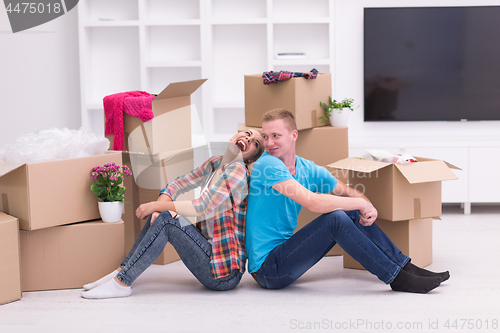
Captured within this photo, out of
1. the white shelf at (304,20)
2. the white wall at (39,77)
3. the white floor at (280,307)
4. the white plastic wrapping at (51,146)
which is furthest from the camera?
the white shelf at (304,20)

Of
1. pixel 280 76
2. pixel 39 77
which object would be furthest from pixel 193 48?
pixel 280 76

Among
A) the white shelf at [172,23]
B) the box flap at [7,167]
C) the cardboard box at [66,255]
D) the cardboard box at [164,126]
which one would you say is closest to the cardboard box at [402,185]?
the cardboard box at [164,126]

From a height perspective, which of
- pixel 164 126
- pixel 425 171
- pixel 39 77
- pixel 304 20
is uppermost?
pixel 304 20

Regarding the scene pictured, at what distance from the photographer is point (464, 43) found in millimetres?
3826

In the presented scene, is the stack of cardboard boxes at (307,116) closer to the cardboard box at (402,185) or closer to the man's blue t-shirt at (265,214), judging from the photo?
the cardboard box at (402,185)

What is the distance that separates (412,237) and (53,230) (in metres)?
1.60

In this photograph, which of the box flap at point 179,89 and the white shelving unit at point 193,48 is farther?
the white shelving unit at point 193,48

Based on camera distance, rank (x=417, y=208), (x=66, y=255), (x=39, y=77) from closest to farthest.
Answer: (x=66, y=255) < (x=417, y=208) < (x=39, y=77)

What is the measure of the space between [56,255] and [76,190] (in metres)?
0.29

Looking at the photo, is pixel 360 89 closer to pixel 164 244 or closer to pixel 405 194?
pixel 405 194

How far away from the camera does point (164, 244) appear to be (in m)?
2.06

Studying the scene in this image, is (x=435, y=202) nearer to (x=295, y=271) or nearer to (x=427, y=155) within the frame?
(x=295, y=271)

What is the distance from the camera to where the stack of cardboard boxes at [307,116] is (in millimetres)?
2607

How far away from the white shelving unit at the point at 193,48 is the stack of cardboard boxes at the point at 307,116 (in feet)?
3.65
